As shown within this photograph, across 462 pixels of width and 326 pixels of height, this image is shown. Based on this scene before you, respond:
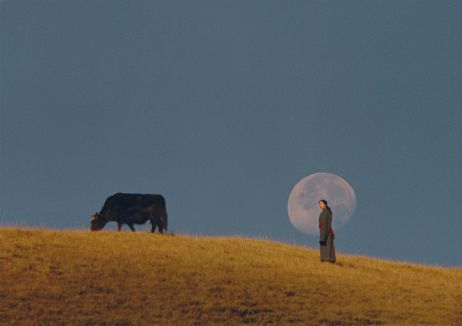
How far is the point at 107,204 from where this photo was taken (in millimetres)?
35219

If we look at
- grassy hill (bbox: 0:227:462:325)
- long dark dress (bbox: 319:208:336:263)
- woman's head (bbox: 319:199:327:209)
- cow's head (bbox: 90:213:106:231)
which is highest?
woman's head (bbox: 319:199:327:209)

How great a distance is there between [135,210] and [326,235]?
939 cm

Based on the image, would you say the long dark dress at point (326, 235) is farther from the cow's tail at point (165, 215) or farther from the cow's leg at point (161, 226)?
the cow's leg at point (161, 226)

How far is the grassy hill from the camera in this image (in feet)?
67.3

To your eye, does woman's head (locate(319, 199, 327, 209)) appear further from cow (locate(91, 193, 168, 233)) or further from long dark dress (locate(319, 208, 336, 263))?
cow (locate(91, 193, 168, 233))

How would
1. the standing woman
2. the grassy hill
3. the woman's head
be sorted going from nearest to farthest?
the grassy hill
the standing woman
the woman's head

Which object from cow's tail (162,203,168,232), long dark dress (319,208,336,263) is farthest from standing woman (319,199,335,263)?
cow's tail (162,203,168,232)

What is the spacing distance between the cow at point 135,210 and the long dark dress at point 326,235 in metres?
7.78

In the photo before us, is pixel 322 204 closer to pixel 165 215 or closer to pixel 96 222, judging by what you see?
pixel 165 215

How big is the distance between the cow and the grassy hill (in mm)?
1951

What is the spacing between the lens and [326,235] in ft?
104

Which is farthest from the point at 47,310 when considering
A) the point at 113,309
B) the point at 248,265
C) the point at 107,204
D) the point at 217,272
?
the point at 107,204

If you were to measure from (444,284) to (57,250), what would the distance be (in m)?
16.2

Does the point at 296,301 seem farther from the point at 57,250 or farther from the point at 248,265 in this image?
the point at 57,250
